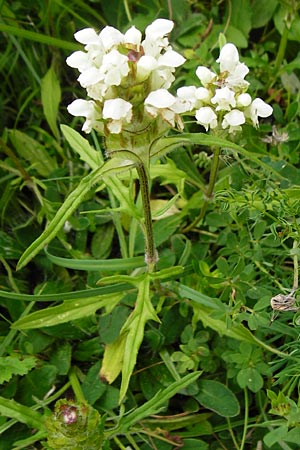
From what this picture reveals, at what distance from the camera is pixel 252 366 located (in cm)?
147

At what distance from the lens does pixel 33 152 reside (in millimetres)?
1942

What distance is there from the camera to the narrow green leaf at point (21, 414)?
1463mm

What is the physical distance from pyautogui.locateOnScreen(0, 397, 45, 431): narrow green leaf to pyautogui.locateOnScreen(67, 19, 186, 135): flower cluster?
2.25 ft

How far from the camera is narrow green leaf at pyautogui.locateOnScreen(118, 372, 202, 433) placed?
55.7 inches

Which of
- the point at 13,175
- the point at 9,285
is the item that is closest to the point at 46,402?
the point at 9,285

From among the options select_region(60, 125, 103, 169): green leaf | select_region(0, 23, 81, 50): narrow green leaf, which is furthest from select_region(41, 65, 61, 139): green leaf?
select_region(60, 125, 103, 169): green leaf

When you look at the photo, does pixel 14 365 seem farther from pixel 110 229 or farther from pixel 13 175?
pixel 13 175

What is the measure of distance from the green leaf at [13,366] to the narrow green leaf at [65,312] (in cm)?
7

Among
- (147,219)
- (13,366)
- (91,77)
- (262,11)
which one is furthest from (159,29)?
(262,11)

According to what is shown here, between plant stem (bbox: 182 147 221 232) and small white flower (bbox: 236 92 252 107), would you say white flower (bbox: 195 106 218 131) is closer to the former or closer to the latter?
small white flower (bbox: 236 92 252 107)

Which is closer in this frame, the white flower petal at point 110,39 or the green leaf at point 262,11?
the white flower petal at point 110,39

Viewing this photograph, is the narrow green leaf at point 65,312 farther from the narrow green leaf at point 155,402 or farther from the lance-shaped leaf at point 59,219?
the lance-shaped leaf at point 59,219

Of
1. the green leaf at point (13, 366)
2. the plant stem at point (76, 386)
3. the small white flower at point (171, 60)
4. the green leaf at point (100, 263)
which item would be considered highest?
the small white flower at point (171, 60)

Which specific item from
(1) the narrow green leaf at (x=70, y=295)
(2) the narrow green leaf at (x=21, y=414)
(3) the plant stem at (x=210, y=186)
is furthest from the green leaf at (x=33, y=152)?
(2) the narrow green leaf at (x=21, y=414)
